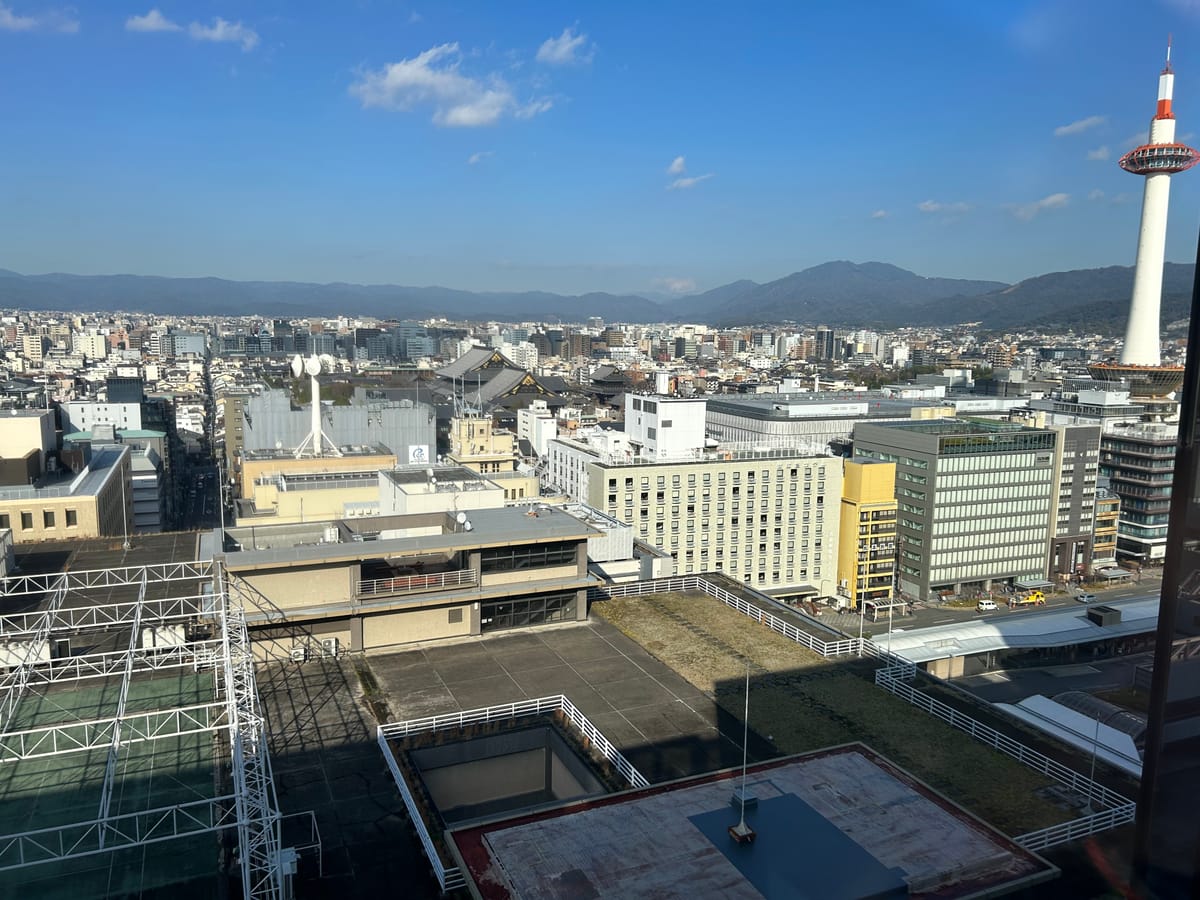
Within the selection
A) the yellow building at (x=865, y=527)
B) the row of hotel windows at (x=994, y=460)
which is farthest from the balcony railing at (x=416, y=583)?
the row of hotel windows at (x=994, y=460)

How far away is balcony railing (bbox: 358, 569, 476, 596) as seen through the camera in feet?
45.9

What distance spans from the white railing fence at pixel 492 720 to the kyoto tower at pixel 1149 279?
47.7m

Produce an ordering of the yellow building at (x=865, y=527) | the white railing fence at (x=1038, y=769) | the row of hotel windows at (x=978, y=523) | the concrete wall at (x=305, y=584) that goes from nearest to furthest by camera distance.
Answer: the white railing fence at (x=1038, y=769) → the concrete wall at (x=305, y=584) → the yellow building at (x=865, y=527) → the row of hotel windows at (x=978, y=523)

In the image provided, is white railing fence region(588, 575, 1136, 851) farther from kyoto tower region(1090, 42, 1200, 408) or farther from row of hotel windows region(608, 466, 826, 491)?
kyoto tower region(1090, 42, 1200, 408)

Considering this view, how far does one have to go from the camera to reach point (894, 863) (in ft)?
25.3

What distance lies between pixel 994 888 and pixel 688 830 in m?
2.69

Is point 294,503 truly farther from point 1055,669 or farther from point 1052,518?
point 1052,518

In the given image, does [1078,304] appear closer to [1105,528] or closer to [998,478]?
[1105,528]

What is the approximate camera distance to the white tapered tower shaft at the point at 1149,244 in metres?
49.5

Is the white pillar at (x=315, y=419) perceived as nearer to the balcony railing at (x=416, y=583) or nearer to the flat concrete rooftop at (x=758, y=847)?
the balcony railing at (x=416, y=583)

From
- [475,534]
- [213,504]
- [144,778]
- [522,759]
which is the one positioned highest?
[475,534]

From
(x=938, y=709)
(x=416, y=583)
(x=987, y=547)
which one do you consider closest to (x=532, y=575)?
(x=416, y=583)

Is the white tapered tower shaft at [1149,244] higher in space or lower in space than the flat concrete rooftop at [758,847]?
higher

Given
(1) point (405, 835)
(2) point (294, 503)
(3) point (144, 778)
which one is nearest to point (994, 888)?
(1) point (405, 835)
